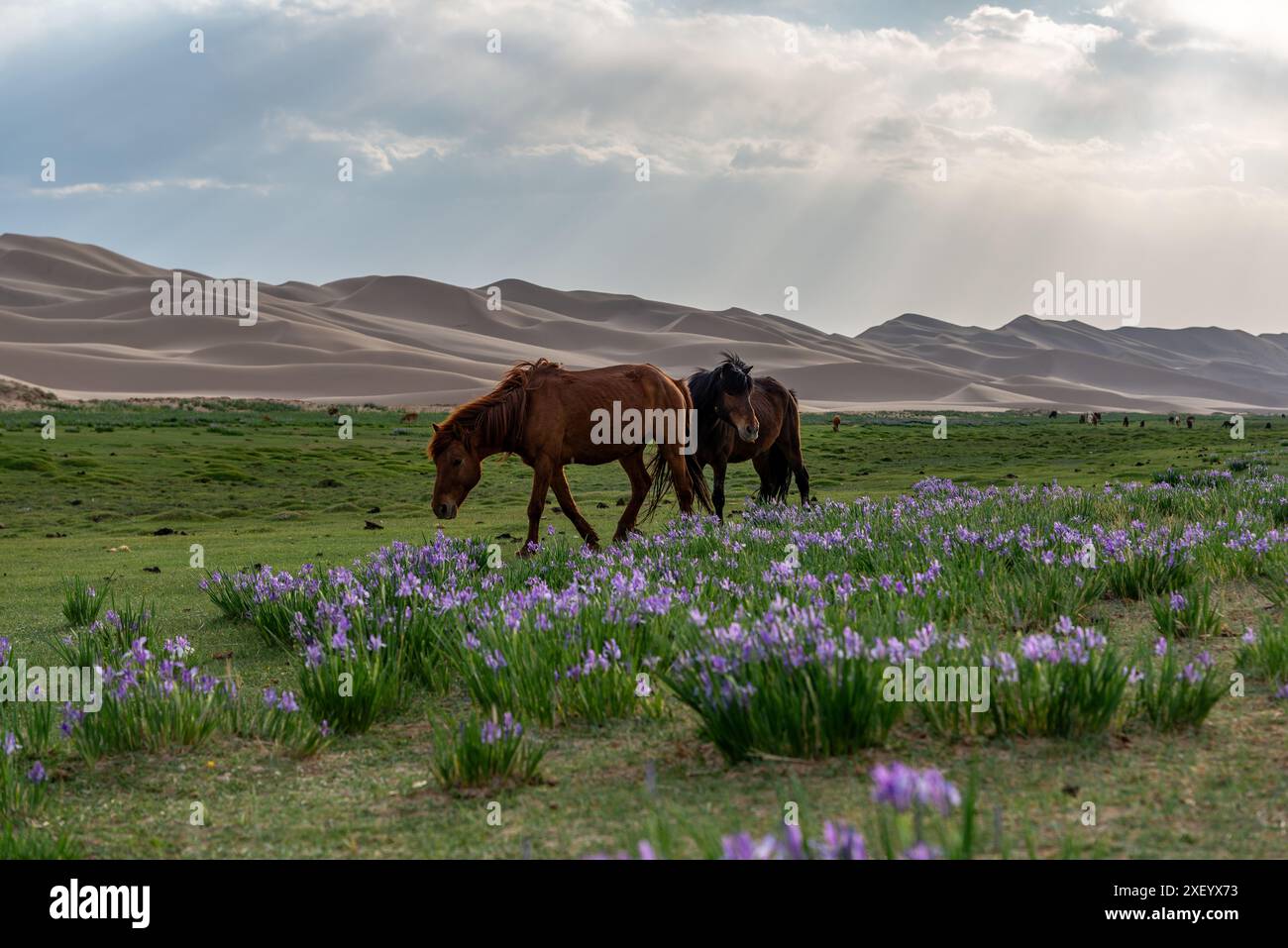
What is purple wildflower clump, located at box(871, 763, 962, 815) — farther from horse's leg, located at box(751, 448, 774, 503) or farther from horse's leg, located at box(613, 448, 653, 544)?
horse's leg, located at box(751, 448, 774, 503)

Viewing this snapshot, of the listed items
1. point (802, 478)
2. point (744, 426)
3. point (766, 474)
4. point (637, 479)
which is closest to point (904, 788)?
point (637, 479)

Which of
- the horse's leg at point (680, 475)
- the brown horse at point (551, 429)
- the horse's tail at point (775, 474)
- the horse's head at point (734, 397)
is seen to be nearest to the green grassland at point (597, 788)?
the brown horse at point (551, 429)

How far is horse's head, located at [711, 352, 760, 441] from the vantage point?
14023 mm

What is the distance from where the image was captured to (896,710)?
410 cm

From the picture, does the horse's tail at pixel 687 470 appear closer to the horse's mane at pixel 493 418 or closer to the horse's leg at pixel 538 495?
the horse's leg at pixel 538 495

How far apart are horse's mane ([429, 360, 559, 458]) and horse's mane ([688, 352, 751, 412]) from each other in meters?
3.26

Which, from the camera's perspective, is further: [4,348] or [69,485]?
[4,348]

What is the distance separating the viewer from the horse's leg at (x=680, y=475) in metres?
13.0

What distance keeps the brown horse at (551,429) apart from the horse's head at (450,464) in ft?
0.04

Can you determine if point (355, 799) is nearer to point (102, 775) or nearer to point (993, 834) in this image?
point (102, 775)

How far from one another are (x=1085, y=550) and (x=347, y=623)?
16.9 ft
